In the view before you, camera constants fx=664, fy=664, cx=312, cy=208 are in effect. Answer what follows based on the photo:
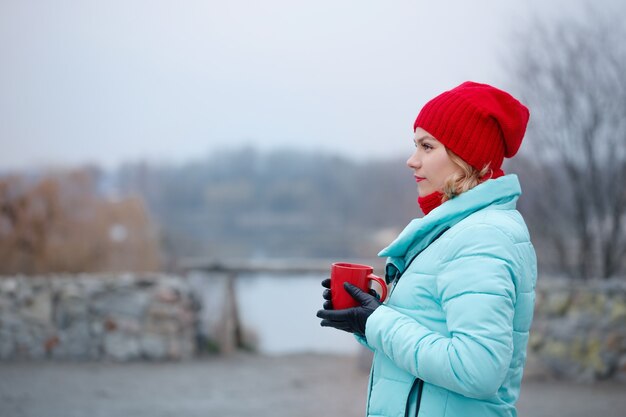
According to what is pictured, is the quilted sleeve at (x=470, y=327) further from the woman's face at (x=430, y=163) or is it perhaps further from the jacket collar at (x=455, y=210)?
the woman's face at (x=430, y=163)

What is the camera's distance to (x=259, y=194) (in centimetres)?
1072

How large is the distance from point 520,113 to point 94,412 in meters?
3.98

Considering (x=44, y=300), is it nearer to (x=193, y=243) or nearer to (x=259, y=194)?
(x=193, y=243)

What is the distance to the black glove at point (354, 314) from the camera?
155 centimetres

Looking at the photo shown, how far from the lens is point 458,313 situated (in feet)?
4.40

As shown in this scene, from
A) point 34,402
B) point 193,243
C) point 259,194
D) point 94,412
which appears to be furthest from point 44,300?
point 259,194

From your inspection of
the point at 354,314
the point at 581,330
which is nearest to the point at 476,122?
the point at 354,314

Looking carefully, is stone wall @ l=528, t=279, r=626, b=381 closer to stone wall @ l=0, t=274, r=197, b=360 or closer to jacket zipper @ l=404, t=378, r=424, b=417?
stone wall @ l=0, t=274, r=197, b=360

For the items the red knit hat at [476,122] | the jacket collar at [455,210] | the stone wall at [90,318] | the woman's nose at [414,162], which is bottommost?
the stone wall at [90,318]

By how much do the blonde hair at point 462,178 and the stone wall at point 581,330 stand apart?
4526 millimetres

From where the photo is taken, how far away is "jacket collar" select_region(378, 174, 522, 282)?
58.7 inches

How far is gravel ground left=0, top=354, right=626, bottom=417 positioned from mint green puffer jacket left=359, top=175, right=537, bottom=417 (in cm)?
338

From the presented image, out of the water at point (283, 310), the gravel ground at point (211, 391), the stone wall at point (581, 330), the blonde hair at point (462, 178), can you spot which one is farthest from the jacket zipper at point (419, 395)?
the water at point (283, 310)

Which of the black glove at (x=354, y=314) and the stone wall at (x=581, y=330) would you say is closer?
the black glove at (x=354, y=314)
